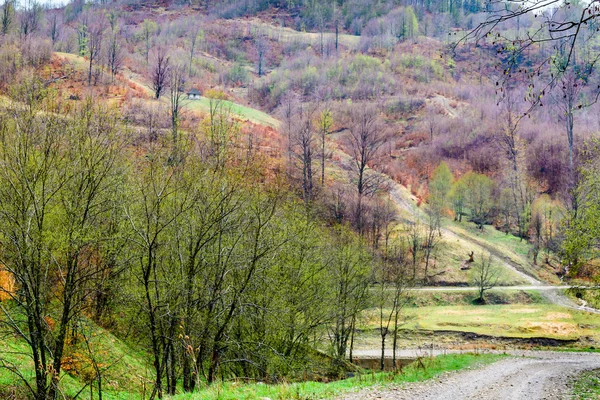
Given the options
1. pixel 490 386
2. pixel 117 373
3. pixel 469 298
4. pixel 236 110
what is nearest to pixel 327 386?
pixel 490 386

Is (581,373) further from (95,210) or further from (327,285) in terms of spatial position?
(95,210)

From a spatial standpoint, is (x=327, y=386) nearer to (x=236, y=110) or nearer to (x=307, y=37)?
(x=236, y=110)

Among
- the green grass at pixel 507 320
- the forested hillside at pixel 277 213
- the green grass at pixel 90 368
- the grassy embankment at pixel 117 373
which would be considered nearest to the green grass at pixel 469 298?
the forested hillside at pixel 277 213

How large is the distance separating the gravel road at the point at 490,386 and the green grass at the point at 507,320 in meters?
16.0

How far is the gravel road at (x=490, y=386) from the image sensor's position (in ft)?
35.9

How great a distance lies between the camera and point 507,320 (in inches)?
1442

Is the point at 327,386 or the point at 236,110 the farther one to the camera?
the point at 236,110

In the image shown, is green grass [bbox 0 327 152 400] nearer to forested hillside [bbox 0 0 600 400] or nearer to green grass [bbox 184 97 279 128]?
forested hillside [bbox 0 0 600 400]

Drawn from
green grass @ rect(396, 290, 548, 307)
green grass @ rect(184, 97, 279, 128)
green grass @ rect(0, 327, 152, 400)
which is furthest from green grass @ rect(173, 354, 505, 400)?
green grass @ rect(184, 97, 279, 128)

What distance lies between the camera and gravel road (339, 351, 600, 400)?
10.9m

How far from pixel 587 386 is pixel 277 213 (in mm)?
14115

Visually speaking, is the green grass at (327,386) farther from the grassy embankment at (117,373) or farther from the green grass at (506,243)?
the green grass at (506,243)

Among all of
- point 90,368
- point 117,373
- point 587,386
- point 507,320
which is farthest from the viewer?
point 507,320

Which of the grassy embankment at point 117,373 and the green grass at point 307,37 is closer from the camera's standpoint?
the grassy embankment at point 117,373
